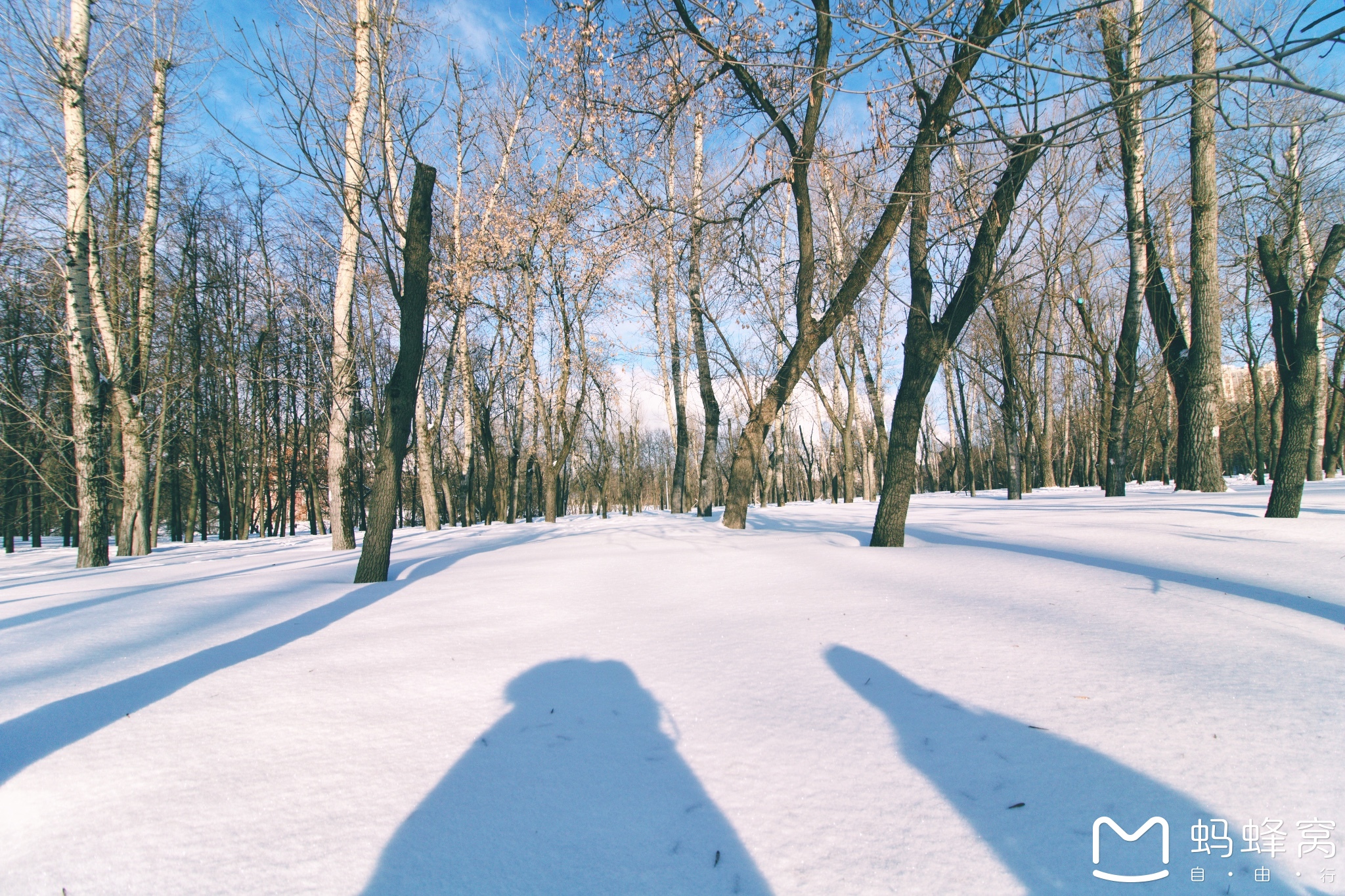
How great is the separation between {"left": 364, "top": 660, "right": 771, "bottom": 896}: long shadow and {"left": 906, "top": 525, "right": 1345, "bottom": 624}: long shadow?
9.80 ft

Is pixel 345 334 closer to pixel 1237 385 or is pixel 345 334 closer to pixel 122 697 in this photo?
pixel 122 697

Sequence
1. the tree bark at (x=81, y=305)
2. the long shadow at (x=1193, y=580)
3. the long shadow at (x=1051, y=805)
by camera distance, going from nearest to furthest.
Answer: the long shadow at (x=1051, y=805), the long shadow at (x=1193, y=580), the tree bark at (x=81, y=305)

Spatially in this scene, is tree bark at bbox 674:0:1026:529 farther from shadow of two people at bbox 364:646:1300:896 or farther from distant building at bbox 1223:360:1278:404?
distant building at bbox 1223:360:1278:404

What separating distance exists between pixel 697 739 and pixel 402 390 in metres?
3.94

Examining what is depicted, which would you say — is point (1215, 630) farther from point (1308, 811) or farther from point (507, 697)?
point (507, 697)

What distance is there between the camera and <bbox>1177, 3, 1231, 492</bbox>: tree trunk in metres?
8.15

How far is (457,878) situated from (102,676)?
7.17ft

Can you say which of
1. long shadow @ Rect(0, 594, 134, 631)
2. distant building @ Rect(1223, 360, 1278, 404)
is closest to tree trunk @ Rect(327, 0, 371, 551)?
long shadow @ Rect(0, 594, 134, 631)

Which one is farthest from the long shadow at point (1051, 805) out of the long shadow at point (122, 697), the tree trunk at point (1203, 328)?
the tree trunk at point (1203, 328)

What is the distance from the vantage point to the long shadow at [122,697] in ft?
5.45

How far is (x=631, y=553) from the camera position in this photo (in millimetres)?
5152

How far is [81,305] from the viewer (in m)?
6.78

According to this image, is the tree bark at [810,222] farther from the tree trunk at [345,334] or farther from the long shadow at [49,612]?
the long shadow at [49,612]

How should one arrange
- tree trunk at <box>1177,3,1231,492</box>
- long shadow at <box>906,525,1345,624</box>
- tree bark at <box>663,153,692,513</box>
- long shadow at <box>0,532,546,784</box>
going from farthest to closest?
tree bark at <box>663,153,692,513</box>, tree trunk at <box>1177,3,1231,492</box>, long shadow at <box>906,525,1345,624</box>, long shadow at <box>0,532,546,784</box>
